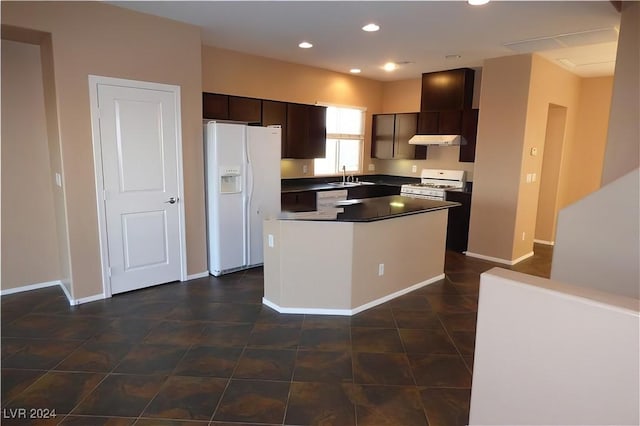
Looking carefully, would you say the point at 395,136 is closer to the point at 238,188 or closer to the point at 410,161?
the point at 410,161

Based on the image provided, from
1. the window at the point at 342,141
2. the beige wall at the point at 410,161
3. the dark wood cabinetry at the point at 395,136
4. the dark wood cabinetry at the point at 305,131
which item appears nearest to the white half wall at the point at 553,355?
the dark wood cabinetry at the point at 305,131

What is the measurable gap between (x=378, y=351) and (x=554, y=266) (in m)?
1.35

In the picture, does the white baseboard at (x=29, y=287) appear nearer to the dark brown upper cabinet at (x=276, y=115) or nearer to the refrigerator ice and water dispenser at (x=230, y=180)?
the refrigerator ice and water dispenser at (x=230, y=180)

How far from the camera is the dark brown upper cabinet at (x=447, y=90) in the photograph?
5.74 metres

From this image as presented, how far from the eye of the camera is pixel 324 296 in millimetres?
3500

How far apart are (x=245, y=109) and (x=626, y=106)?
4.01m

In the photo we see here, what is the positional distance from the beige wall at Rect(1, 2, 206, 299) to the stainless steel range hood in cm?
359

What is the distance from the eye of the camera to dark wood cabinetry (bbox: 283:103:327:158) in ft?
18.6

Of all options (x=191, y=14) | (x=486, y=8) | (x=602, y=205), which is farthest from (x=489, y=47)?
(x=191, y=14)

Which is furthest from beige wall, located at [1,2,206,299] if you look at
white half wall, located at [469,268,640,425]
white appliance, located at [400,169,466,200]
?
white appliance, located at [400,169,466,200]

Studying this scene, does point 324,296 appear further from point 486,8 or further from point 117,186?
point 486,8

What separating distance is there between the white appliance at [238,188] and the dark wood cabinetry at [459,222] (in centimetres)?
273

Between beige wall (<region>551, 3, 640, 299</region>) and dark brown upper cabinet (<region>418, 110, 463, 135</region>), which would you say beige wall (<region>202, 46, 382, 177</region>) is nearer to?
dark brown upper cabinet (<region>418, 110, 463, 135</region>)

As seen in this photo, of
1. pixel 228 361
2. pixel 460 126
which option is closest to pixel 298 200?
pixel 460 126
